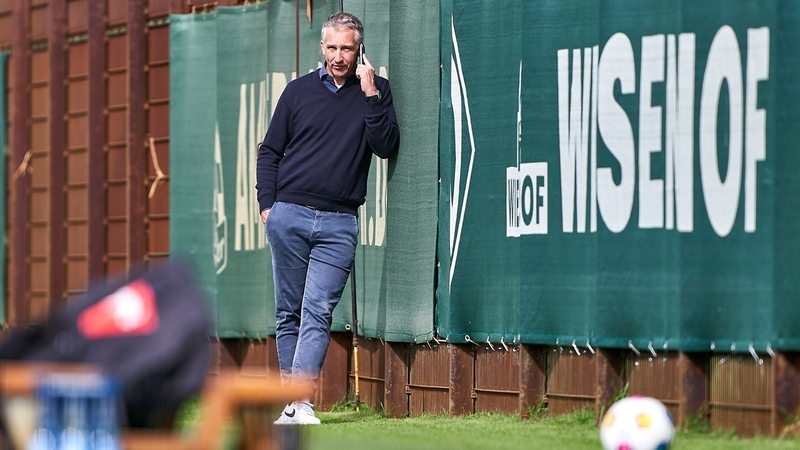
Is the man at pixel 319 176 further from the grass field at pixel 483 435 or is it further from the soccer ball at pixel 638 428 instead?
the soccer ball at pixel 638 428

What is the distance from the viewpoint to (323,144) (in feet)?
26.9

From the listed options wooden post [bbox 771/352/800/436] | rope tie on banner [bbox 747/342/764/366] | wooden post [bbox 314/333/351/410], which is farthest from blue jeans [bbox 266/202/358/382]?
wooden post [bbox 771/352/800/436]

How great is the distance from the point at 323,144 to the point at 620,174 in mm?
1686

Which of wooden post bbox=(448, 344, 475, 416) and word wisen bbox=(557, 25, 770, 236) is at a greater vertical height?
word wisen bbox=(557, 25, 770, 236)

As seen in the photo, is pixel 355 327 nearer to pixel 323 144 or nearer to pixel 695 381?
pixel 323 144

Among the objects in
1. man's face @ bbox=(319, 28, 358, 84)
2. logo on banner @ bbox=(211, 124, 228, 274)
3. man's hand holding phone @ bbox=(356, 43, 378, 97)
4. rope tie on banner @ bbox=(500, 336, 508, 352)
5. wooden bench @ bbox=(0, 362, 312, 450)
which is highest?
man's face @ bbox=(319, 28, 358, 84)

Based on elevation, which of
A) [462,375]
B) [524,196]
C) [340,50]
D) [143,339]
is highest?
[340,50]

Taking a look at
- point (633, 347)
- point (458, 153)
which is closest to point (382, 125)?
Answer: point (458, 153)

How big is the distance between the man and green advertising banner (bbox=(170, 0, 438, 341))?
1.37 feet

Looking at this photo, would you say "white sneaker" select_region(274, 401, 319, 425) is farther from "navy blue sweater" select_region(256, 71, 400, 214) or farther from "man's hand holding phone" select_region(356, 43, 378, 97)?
"man's hand holding phone" select_region(356, 43, 378, 97)

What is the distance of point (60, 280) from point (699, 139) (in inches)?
325

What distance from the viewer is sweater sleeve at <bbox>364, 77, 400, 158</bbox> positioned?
821cm

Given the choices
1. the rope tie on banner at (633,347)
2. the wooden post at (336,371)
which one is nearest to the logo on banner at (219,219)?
the wooden post at (336,371)

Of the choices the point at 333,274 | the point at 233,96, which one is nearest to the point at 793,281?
the point at 333,274
